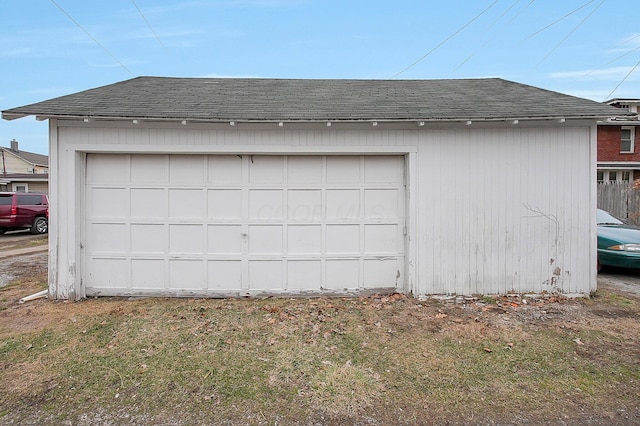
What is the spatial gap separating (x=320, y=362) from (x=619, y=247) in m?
6.81

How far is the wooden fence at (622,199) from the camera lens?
12.7 m

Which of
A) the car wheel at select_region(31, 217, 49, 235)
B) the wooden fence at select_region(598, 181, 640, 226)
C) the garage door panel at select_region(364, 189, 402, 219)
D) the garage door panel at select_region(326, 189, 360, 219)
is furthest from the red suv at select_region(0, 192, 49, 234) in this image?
the wooden fence at select_region(598, 181, 640, 226)

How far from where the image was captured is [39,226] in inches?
561

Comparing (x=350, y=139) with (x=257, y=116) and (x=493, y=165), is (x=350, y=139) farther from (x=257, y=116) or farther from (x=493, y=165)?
(x=493, y=165)

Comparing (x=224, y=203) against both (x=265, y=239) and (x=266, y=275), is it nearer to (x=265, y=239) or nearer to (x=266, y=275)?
(x=265, y=239)

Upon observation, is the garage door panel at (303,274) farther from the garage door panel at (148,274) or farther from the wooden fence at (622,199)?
the wooden fence at (622,199)

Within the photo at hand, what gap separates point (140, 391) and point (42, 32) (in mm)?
12591

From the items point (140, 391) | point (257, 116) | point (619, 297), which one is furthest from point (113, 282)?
point (619, 297)

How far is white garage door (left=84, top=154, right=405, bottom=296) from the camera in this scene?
5.70m

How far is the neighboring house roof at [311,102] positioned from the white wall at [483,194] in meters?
0.29

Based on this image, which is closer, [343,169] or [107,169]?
[107,169]

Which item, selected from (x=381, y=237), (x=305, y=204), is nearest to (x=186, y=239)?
(x=305, y=204)

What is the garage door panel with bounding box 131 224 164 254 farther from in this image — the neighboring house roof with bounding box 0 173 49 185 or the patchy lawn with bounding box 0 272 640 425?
the neighboring house roof with bounding box 0 173 49 185

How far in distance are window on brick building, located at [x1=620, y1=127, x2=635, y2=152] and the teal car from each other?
16.8m
